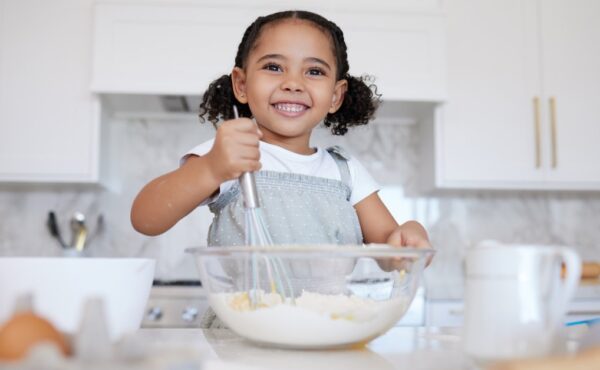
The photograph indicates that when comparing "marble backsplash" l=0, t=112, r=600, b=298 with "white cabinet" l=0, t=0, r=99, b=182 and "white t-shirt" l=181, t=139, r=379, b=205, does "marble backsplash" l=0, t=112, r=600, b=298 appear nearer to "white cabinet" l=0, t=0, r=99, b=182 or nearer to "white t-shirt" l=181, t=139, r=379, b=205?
"white cabinet" l=0, t=0, r=99, b=182

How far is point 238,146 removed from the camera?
2.45 feet

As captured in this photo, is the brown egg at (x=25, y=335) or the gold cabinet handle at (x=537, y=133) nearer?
the brown egg at (x=25, y=335)

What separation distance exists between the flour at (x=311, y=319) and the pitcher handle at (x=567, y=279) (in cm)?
17

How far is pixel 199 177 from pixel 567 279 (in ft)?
1.66

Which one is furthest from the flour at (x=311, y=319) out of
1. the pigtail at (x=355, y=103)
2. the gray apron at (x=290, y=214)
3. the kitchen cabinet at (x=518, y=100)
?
the kitchen cabinet at (x=518, y=100)

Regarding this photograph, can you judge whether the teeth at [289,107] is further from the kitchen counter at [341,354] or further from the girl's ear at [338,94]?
the kitchen counter at [341,354]

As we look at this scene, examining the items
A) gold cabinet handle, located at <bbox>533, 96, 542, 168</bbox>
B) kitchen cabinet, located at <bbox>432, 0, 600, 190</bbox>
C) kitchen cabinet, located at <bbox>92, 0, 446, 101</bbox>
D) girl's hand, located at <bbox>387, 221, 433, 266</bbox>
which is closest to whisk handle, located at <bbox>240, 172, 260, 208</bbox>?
girl's hand, located at <bbox>387, 221, 433, 266</bbox>

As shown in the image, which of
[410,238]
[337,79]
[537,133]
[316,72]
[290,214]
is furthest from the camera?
[537,133]

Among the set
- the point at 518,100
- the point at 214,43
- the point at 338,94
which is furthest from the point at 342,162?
the point at 518,100

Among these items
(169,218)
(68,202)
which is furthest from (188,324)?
(169,218)

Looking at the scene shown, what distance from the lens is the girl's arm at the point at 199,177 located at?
745 mm

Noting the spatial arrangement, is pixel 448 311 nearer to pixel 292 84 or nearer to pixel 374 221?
pixel 374 221

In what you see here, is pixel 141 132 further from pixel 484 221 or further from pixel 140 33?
pixel 484 221

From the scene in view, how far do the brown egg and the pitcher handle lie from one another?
33 cm
